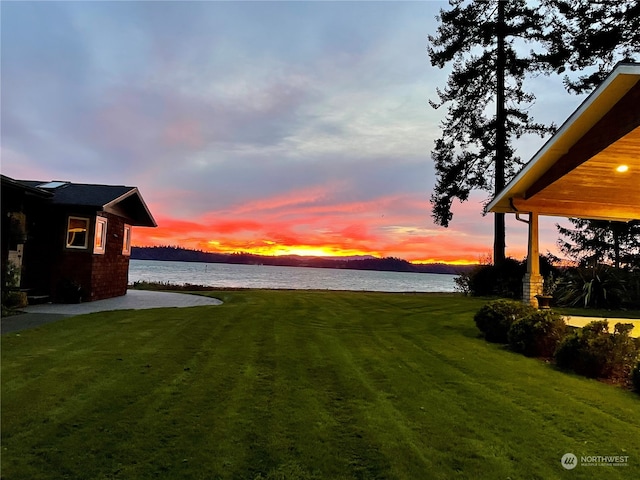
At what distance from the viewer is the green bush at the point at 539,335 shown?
22.3 ft

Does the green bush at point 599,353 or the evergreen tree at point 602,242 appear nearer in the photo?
the green bush at point 599,353

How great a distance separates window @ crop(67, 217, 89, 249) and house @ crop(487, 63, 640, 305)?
37.2 ft

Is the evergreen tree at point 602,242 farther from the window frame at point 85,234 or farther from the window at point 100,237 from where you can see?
the window frame at point 85,234

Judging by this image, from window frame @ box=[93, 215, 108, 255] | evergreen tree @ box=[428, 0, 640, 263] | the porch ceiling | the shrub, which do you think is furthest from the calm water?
the porch ceiling

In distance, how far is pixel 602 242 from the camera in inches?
917

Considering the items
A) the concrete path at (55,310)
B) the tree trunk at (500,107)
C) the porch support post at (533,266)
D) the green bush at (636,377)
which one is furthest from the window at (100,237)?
the tree trunk at (500,107)

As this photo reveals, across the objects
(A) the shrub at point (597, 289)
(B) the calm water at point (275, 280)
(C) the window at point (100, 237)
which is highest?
(C) the window at point (100, 237)

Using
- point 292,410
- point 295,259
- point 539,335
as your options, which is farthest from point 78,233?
point 295,259

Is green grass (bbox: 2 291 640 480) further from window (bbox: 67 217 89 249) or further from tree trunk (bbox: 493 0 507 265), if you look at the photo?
tree trunk (bbox: 493 0 507 265)

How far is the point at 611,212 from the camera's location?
36.1 feet

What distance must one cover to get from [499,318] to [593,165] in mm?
3213

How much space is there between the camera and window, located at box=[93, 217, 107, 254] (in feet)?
Result: 40.8

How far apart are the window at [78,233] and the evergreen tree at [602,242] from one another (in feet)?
70.4

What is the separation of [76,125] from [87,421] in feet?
41.3
